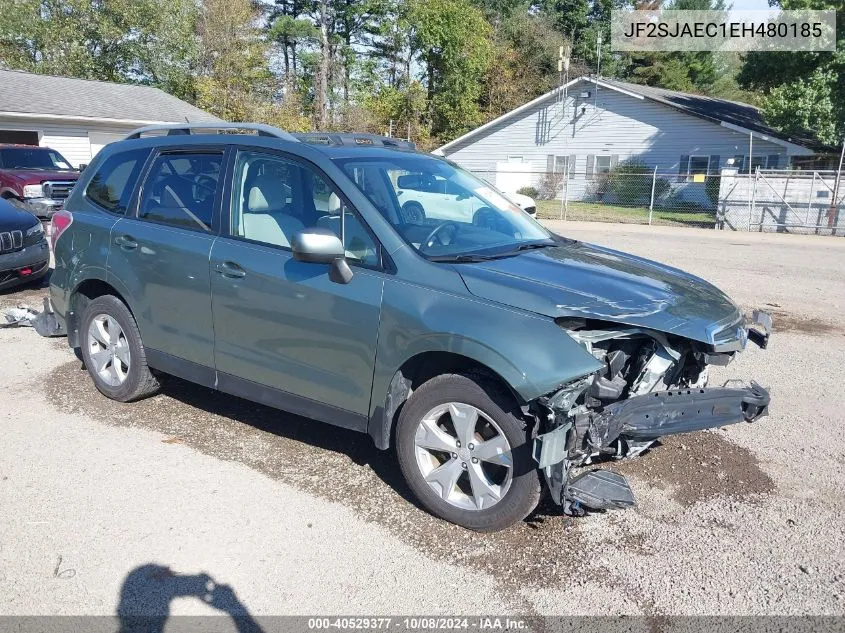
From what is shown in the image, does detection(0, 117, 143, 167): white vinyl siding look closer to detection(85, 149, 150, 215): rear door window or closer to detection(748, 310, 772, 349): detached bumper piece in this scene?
detection(85, 149, 150, 215): rear door window

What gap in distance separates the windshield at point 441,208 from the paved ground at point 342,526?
1.45 meters

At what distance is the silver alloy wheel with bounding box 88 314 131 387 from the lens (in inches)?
200

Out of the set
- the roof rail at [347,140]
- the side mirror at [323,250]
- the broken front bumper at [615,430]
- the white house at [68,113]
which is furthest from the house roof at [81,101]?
the broken front bumper at [615,430]

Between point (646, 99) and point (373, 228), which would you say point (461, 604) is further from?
point (646, 99)

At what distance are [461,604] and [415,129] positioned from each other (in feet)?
141

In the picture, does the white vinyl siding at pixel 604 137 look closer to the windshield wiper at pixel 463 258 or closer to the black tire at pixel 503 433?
the windshield wiper at pixel 463 258

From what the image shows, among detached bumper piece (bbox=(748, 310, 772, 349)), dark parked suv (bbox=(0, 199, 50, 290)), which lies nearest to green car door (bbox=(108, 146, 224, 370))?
detached bumper piece (bbox=(748, 310, 772, 349))

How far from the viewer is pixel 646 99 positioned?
3209 centimetres

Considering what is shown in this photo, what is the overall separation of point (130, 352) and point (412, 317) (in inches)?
101

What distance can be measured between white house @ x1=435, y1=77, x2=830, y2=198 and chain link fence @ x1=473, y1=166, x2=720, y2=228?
19cm

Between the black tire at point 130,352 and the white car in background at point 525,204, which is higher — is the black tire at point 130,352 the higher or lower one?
the lower one

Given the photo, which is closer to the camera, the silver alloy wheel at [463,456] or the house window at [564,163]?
the silver alloy wheel at [463,456]

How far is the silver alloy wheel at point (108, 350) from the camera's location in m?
5.07

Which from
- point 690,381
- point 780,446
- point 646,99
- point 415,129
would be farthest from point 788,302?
point 415,129
